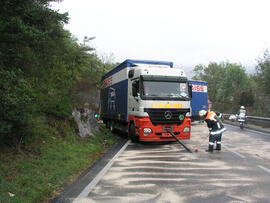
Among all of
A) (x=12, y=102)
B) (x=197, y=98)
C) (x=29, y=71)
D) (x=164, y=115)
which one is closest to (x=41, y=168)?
(x=12, y=102)

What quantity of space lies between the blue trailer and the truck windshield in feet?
33.9

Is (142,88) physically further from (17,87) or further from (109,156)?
(17,87)

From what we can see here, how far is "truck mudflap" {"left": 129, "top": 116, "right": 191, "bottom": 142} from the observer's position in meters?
10.9

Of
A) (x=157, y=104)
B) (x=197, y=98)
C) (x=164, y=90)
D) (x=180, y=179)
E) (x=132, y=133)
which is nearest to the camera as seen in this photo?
(x=180, y=179)

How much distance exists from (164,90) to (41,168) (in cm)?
612

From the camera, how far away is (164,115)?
36.4 ft

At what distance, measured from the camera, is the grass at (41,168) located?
5.02m

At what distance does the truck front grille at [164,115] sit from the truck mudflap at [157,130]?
155 mm

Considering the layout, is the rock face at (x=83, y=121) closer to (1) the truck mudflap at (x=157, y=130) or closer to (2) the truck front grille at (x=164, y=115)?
(1) the truck mudflap at (x=157, y=130)

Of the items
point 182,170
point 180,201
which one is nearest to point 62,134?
point 182,170

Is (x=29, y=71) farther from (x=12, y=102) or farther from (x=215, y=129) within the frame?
(x=215, y=129)

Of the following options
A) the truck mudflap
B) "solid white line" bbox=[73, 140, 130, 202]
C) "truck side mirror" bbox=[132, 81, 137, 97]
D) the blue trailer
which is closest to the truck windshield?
"truck side mirror" bbox=[132, 81, 137, 97]

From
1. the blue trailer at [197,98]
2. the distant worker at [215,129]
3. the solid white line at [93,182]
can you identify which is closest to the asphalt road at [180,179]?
the solid white line at [93,182]

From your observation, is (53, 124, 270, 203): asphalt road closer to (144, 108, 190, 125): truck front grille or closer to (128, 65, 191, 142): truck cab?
(128, 65, 191, 142): truck cab
